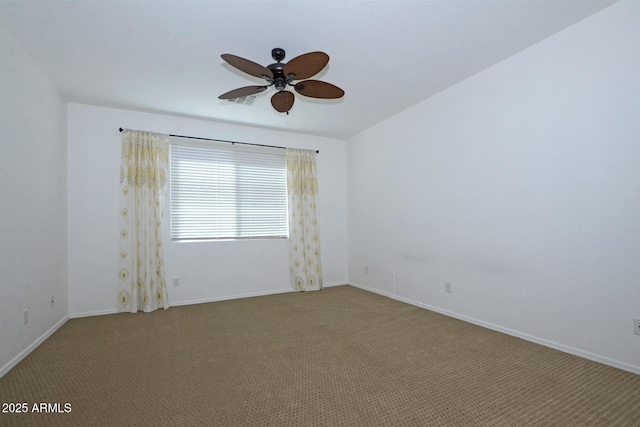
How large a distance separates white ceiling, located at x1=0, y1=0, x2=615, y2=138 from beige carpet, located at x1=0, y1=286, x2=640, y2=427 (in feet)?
8.81

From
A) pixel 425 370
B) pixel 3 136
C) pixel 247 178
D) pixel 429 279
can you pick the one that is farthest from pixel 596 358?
pixel 3 136

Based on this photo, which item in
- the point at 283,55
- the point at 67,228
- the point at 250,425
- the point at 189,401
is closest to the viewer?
the point at 250,425

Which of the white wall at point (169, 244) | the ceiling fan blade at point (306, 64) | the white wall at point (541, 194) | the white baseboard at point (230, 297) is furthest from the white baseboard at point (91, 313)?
the white wall at point (541, 194)

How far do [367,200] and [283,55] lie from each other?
2956mm

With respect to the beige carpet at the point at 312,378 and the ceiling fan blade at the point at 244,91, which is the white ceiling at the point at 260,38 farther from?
the beige carpet at the point at 312,378

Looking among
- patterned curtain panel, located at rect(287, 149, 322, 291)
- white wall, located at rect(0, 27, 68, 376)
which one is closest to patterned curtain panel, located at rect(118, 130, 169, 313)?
white wall, located at rect(0, 27, 68, 376)

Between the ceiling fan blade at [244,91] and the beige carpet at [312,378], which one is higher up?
the ceiling fan blade at [244,91]

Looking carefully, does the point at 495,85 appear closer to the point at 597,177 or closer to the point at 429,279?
the point at 597,177

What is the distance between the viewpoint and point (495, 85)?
316cm

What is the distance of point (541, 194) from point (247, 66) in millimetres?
2733

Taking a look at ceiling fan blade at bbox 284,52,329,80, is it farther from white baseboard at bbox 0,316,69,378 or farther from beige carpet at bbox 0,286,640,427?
white baseboard at bbox 0,316,69,378

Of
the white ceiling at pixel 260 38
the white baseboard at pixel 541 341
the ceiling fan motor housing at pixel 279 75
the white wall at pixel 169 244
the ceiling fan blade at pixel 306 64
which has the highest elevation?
the white ceiling at pixel 260 38

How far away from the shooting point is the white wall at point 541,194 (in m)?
2.30

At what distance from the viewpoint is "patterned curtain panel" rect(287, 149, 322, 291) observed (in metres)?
5.11
